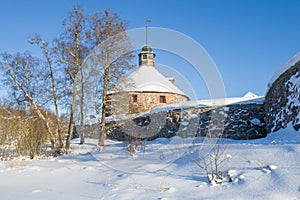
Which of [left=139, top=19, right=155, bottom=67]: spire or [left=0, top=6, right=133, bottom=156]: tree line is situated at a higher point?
[left=139, top=19, right=155, bottom=67]: spire

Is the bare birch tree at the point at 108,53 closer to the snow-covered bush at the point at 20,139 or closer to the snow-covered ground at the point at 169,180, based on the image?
the snow-covered bush at the point at 20,139

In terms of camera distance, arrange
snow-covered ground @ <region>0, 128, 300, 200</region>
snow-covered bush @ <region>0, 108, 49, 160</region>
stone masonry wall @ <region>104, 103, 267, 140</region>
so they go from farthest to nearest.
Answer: stone masonry wall @ <region>104, 103, 267, 140</region>
snow-covered bush @ <region>0, 108, 49, 160</region>
snow-covered ground @ <region>0, 128, 300, 200</region>

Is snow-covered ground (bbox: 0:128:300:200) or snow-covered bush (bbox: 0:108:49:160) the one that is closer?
snow-covered ground (bbox: 0:128:300:200)

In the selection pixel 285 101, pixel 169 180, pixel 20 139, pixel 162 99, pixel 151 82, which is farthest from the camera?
pixel 151 82

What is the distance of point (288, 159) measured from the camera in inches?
151

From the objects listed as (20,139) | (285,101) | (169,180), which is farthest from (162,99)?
(169,180)

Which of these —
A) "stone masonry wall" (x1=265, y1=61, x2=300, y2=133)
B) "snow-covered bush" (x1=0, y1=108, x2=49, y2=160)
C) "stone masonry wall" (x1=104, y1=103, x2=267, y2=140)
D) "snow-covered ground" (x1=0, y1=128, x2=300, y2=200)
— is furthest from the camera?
"stone masonry wall" (x1=104, y1=103, x2=267, y2=140)

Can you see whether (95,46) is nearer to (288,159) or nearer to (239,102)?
(239,102)

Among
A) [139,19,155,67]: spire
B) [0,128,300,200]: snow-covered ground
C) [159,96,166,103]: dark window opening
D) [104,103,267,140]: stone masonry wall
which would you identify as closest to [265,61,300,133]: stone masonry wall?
[104,103,267,140]: stone masonry wall

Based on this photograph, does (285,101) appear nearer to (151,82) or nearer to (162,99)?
(162,99)

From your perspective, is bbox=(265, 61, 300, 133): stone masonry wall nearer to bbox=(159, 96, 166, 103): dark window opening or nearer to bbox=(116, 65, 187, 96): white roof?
bbox=(116, 65, 187, 96): white roof

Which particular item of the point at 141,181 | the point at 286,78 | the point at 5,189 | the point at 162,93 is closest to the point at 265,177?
the point at 141,181

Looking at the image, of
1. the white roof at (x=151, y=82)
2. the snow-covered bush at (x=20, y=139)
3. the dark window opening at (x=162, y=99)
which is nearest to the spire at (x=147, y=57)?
the white roof at (x=151, y=82)

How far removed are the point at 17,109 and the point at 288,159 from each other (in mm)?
10466
